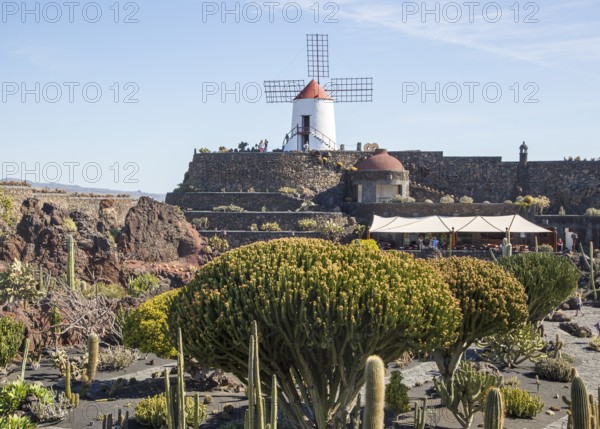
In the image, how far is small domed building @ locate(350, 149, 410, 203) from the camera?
150 ft

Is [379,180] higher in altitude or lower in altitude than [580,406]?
higher

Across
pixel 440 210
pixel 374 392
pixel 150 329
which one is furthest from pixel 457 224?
pixel 374 392

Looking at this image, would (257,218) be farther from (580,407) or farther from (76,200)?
(580,407)

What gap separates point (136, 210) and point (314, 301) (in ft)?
80.2

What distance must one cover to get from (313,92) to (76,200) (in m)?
19.1

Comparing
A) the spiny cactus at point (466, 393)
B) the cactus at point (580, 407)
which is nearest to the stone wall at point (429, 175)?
the spiny cactus at point (466, 393)

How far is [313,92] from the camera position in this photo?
172 ft

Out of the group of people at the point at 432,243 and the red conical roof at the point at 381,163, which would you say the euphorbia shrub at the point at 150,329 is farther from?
the red conical roof at the point at 381,163

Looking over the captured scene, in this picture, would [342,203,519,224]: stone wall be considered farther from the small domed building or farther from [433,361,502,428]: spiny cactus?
[433,361,502,428]: spiny cactus

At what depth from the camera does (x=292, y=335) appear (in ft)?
40.8

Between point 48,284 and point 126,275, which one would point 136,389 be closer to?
point 48,284

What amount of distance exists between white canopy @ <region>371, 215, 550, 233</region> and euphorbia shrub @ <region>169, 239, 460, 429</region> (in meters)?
24.3

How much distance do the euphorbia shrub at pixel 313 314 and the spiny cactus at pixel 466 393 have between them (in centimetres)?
197

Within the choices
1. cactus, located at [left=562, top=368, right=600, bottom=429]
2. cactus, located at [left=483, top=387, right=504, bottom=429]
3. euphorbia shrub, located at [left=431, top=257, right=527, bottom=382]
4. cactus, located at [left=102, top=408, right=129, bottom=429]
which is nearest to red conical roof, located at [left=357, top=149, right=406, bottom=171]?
euphorbia shrub, located at [left=431, top=257, right=527, bottom=382]
